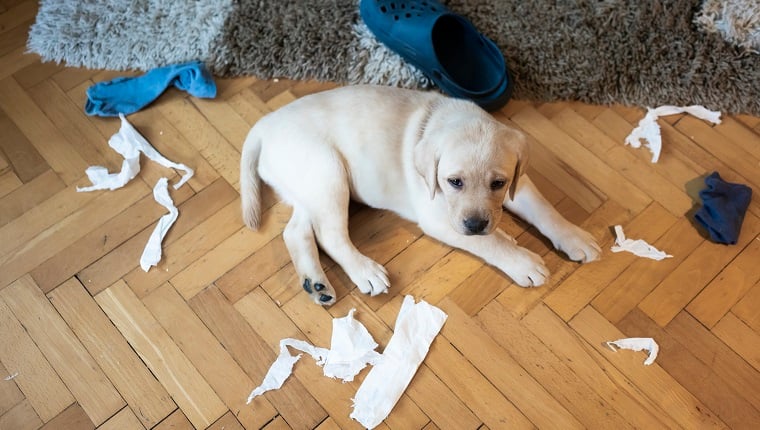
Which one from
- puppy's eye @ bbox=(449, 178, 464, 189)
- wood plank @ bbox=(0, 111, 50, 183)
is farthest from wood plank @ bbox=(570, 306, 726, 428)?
wood plank @ bbox=(0, 111, 50, 183)

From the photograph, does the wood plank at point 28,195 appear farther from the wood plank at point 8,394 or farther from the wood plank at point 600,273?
the wood plank at point 600,273

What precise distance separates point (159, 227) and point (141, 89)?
22.6 inches

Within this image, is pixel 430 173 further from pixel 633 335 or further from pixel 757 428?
pixel 757 428

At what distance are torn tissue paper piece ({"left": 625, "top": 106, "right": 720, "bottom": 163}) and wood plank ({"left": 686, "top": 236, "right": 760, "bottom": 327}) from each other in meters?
0.41

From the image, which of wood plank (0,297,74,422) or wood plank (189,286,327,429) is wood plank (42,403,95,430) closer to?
wood plank (0,297,74,422)

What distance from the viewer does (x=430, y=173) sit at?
5.63 ft

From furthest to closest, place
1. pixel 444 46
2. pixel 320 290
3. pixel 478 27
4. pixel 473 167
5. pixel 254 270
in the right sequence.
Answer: pixel 478 27 < pixel 444 46 < pixel 254 270 < pixel 320 290 < pixel 473 167

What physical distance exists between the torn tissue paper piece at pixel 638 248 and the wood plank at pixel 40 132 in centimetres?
168

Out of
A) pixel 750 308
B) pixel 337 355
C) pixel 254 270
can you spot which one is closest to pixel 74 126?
pixel 254 270

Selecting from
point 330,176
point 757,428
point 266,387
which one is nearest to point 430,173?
point 330,176

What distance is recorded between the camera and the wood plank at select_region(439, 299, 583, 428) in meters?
1.69

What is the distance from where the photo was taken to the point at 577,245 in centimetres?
190

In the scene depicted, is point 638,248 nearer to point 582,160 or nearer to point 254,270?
point 582,160

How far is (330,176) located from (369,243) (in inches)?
10.0
